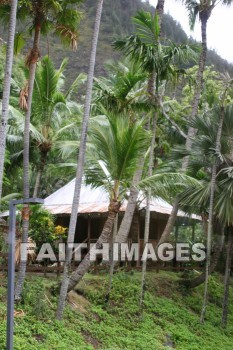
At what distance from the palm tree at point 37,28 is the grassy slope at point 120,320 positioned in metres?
0.91

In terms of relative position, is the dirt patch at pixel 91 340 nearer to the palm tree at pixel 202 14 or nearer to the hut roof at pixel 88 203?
the hut roof at pixel 88 203

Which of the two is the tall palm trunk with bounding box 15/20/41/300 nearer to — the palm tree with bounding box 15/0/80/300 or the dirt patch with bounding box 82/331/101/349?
the palm tree with bounding box 15/0/80/300

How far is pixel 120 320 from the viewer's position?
45.2 ft

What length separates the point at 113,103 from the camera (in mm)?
14352

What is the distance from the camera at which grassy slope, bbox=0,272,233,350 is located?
11.1 metres

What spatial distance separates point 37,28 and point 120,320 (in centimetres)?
753

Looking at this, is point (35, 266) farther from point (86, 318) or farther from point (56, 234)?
point (86, 318)

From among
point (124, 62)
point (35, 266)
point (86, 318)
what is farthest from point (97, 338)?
point (124, 62)

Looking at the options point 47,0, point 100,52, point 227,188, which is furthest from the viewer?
point 100,52

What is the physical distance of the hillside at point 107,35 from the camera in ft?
185

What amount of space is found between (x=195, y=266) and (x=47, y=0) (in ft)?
38.5

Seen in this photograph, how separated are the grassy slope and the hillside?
37986 mm

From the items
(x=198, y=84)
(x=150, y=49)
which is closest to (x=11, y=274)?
(x=150, y=49)

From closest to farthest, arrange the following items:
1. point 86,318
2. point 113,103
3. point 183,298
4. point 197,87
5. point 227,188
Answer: point 86,318 → point 113,103 → point 227,188 → point 183,298 → point 197,87
